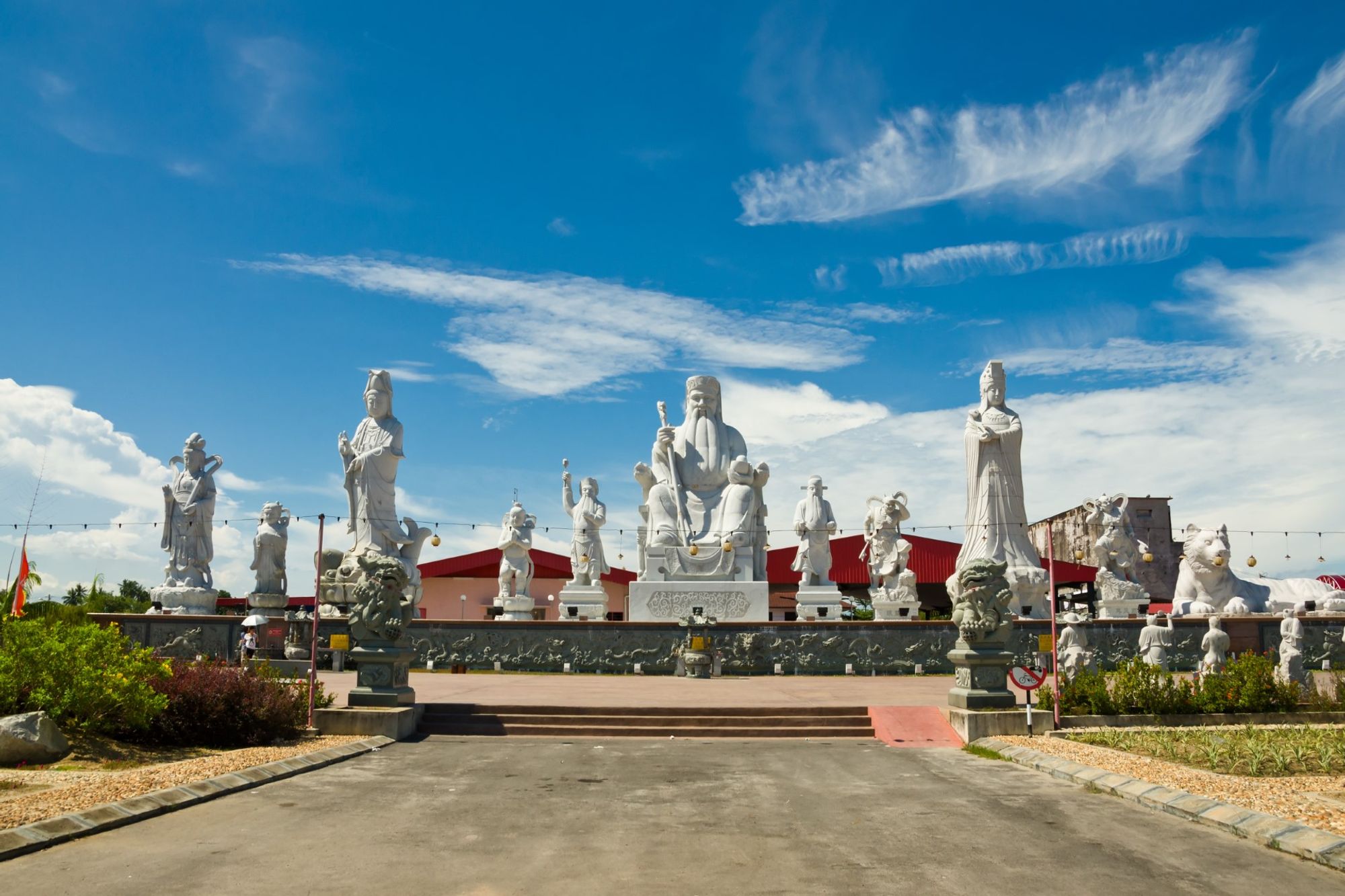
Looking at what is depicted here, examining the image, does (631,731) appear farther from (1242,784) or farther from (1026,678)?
(1242,784)

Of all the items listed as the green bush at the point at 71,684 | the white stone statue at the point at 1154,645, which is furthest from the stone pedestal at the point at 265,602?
the white stone statue at the point at 1154,645

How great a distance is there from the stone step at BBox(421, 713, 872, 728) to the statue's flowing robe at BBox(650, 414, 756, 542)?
9254mm

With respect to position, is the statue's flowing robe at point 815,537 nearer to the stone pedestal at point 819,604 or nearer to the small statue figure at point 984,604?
the stone pedestal at point 819,604

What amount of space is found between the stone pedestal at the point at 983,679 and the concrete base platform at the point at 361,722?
21.4 ft

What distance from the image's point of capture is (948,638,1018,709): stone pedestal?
38.1 ft

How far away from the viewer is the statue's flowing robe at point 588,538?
74.0 ft

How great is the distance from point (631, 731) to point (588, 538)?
36.3 feet

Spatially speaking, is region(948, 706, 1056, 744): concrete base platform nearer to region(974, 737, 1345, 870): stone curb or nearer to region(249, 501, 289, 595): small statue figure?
region(974, 737, 1345, 870): stone curb

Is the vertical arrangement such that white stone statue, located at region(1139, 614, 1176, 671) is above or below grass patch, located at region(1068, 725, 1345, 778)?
above

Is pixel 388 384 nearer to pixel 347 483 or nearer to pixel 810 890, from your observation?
pixel 347 483

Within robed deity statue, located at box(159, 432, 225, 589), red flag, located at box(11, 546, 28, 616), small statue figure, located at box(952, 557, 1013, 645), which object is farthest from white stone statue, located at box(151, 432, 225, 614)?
small statue figure, located at box(952, 557, 1013, 645)

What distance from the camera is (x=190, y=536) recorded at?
71.0 ft

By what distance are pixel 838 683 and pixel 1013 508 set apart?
7.84m

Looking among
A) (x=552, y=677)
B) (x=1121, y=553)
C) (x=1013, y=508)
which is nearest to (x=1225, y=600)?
(x=1121, y=553)
